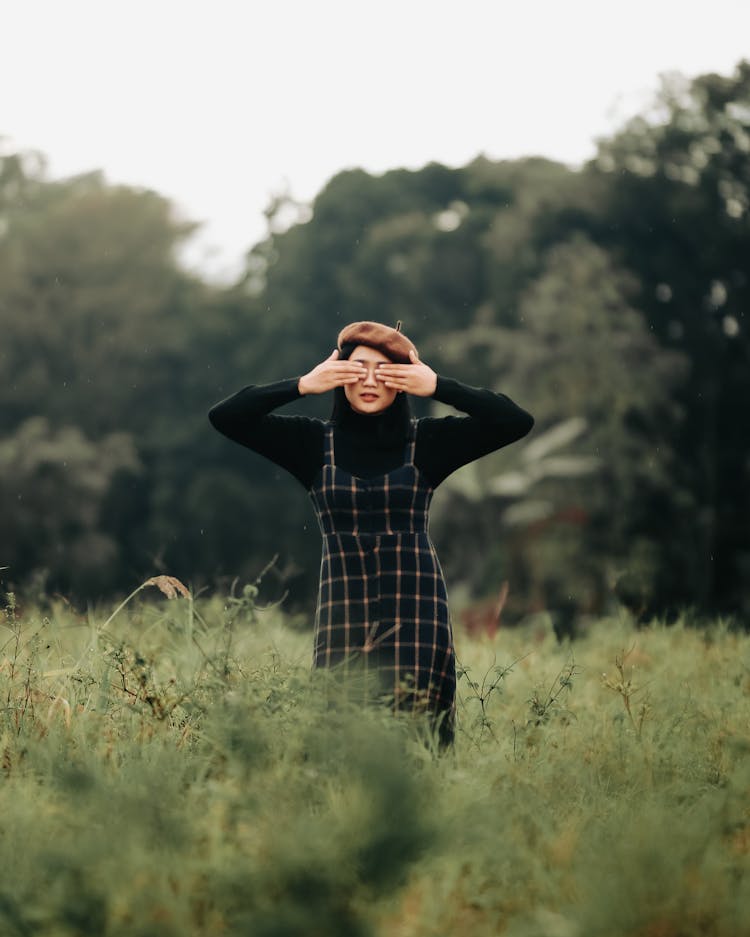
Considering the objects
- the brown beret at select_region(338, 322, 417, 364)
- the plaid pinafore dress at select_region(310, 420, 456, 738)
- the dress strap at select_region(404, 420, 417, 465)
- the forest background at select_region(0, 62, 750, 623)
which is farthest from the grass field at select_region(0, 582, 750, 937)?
the forest background at select_region(0, 62, 750, 623)

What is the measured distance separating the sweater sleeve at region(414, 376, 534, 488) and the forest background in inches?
565

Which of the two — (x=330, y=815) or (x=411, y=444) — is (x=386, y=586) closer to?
(x=411, y=444)

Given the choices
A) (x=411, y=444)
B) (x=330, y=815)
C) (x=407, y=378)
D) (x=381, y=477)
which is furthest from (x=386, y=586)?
(x=330, y=815)

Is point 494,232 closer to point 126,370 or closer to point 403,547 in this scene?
point 126,370

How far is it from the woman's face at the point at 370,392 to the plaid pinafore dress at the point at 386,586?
23 cm

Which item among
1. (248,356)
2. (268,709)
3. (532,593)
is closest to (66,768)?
(268,709)

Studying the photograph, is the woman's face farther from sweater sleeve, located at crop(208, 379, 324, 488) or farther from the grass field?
the grass field

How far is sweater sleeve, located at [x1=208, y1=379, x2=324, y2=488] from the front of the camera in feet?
16.6

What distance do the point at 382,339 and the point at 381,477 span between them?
522mm

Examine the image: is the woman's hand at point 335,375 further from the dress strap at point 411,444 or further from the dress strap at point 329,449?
the dress strap at point 411,444

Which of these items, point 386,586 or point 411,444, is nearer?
point 386,586

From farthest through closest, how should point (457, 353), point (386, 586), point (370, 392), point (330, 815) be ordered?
point (457, 353) → point (370, 392) → point (386, 586) → point (330, 815)

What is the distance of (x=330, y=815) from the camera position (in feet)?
11.9

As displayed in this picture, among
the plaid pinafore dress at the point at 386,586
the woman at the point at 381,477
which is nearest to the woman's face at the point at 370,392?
the woman at the point at 381,477
